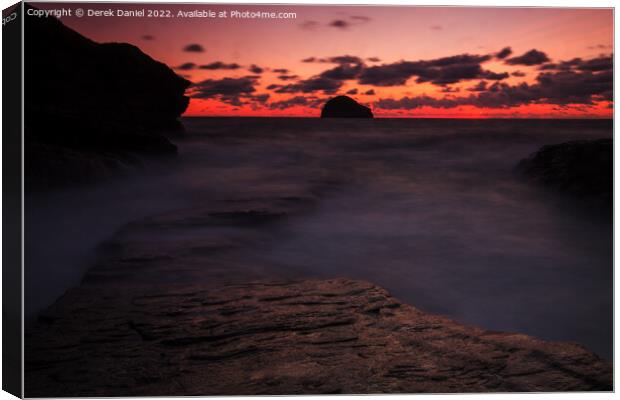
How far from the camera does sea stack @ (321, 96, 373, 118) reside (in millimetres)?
4312

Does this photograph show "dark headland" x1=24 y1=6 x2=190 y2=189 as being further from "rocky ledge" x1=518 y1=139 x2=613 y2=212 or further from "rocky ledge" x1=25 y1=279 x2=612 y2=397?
"rocky ledge" x1=518 y1=139 x2=613 y2=212

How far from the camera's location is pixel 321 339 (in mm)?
3467

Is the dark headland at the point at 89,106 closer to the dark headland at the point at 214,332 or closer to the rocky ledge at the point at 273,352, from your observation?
the dark headland at the point at 214,332

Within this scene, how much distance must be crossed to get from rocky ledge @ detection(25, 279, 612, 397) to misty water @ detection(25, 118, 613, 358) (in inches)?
15.7

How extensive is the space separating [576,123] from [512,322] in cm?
142

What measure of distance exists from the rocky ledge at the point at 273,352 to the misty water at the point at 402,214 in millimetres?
398

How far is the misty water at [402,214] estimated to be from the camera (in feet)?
13.3

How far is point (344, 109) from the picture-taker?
4375 mm

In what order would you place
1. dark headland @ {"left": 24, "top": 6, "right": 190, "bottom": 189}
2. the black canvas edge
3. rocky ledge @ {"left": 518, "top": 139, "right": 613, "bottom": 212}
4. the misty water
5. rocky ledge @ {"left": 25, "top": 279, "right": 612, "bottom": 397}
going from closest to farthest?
rocky ledge @ {"left": 25, "top": 279, "right": 612, "bottom": 397} → the black canvas edge → dark headland @ {"left": 24, "top": 6, "right": 190, "bottom": 189} → the misty water → rocky ledge @ {"left": 518, "top": 139, "right": 613, "bottom": 212}

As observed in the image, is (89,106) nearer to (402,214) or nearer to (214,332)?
(214,332)

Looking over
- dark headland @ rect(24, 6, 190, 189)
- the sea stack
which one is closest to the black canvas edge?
dark headland @ rect(24, 6, 190, 189)

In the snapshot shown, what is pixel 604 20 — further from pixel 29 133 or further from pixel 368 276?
pixel 29 133

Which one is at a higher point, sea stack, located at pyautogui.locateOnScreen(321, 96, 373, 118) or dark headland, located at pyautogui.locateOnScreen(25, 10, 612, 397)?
sea stack, located at pyautogui.locateOnScreen(321, 96, 373, 118)

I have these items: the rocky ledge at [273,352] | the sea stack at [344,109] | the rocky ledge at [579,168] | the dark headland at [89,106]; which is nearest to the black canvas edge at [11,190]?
the dark headland at [89,106]
